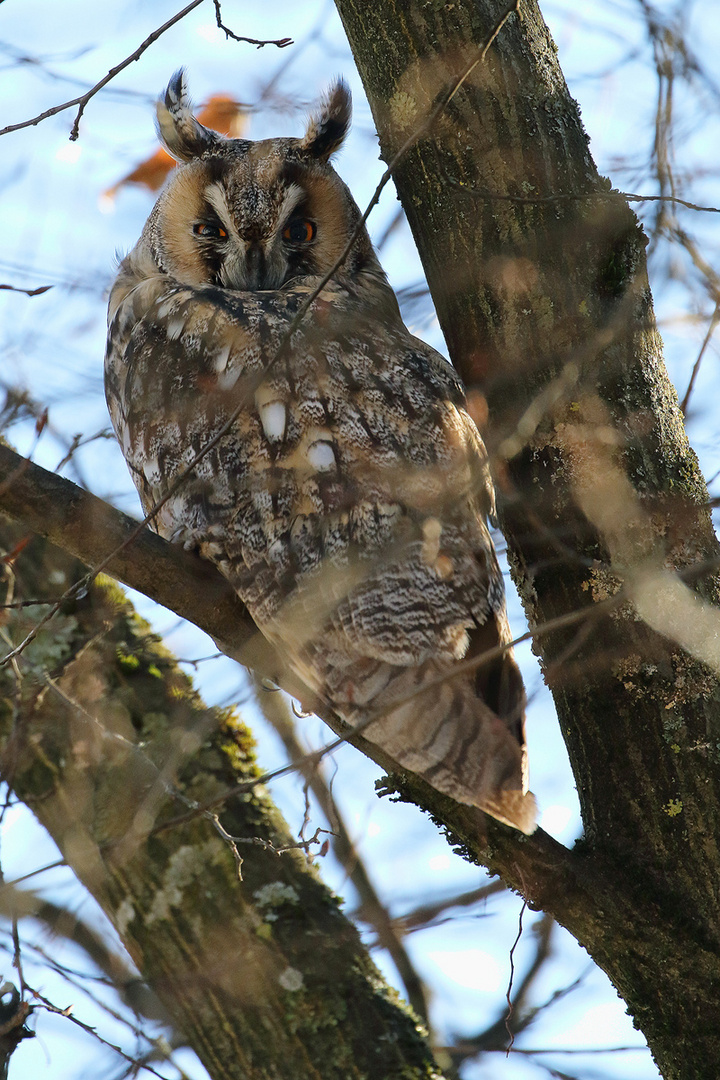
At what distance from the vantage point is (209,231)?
106 inches

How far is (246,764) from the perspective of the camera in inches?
115

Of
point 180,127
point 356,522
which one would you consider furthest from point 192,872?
point 180,127

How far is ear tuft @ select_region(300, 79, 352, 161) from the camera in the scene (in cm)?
288

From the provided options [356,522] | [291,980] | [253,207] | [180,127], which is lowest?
[291,980]

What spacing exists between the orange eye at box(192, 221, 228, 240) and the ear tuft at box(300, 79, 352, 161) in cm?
39

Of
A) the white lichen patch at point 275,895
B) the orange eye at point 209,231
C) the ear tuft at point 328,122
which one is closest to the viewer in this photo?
the white lichen patch at point 275,895

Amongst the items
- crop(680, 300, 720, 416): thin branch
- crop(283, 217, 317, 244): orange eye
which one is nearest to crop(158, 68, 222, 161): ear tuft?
crop(283, 217, 317, 244): orange eye

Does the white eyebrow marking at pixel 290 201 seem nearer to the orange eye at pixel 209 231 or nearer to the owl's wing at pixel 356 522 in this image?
the orange eye at pixel 209 231

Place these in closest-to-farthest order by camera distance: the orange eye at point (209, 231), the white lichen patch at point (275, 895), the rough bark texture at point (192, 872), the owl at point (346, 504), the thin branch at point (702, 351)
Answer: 1. the thin branch at point (702, 351)
2. the owl at point (346, 504)
3. the rough bark texture at point (192, 872)
4. the white lichen patch at point (275, 895)
5. the orange eye at point (209, 231)

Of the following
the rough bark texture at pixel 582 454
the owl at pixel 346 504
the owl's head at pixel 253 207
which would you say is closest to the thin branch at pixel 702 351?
the rough bark texture at pixel 582 454

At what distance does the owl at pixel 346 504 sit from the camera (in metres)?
1.90

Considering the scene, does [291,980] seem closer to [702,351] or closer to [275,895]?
[275,895]

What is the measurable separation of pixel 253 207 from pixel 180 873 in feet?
5.59

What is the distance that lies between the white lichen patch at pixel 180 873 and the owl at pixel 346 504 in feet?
2.79
